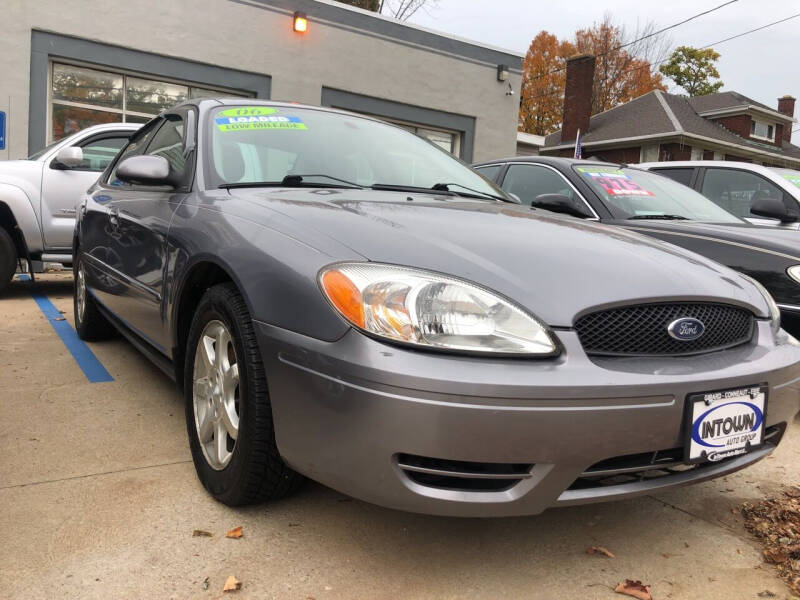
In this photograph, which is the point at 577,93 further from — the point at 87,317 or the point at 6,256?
the point at 87,317

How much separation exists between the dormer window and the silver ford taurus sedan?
32105 millimetres

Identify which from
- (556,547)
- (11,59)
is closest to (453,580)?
(556,547)

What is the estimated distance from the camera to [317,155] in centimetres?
296

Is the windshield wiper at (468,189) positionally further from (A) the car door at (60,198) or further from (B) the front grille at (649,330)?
(A) the car door at (60,198)

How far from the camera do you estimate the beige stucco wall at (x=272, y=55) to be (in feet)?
31.9

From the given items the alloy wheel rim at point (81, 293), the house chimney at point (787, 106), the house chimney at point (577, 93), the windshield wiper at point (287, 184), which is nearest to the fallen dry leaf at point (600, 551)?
the windshield wiper at point (287, 184)

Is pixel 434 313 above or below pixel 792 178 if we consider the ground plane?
below

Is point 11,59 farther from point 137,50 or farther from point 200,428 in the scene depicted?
point 200,428

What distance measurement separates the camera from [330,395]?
1.75m

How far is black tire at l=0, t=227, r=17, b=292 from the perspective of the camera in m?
6.20

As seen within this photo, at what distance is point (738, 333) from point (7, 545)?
7.62 feet

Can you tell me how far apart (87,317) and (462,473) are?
3494mm

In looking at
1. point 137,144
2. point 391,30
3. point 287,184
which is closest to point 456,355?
point 287,184

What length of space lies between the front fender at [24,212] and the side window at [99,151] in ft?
2.00
